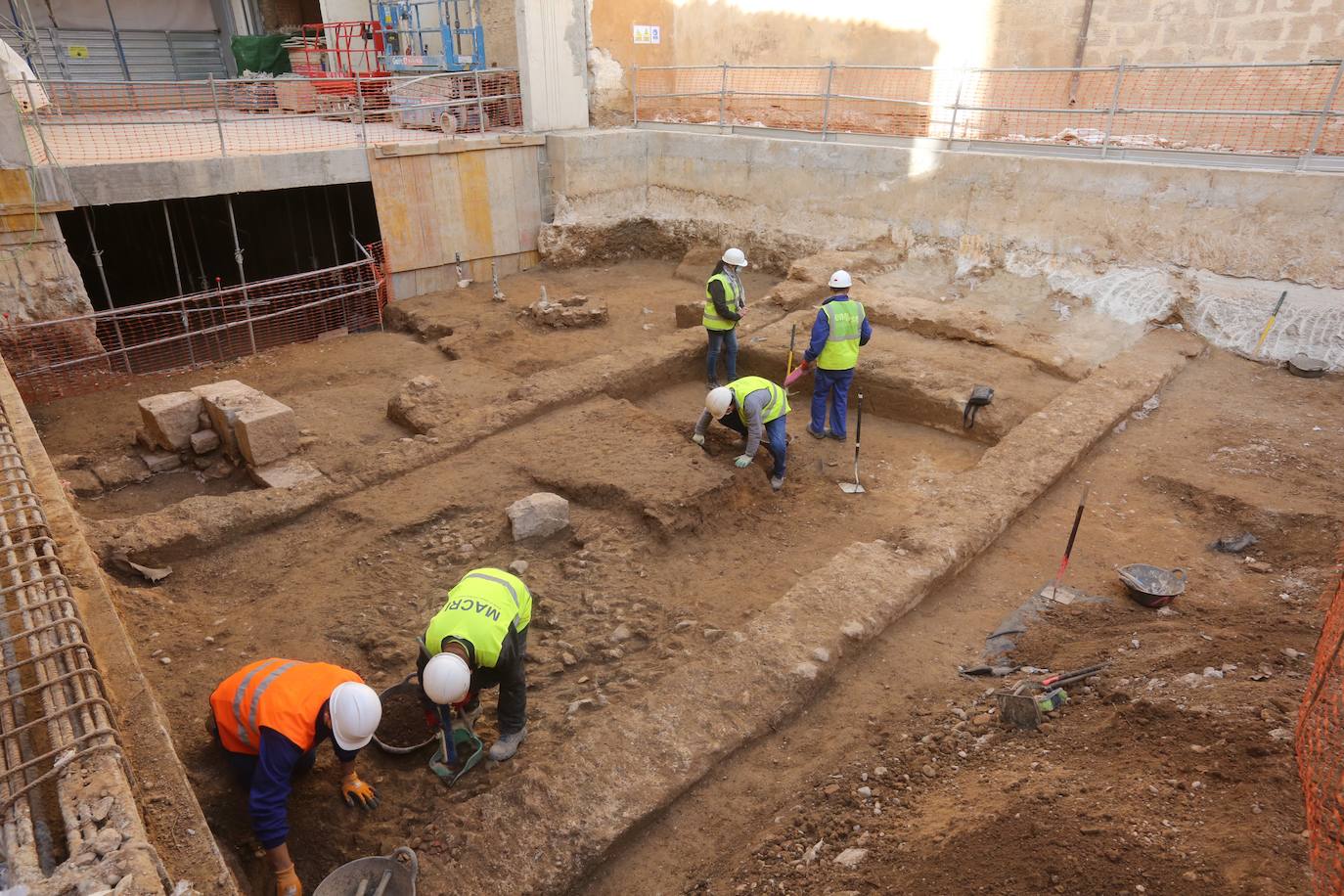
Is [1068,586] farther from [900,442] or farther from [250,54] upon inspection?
[250,54]

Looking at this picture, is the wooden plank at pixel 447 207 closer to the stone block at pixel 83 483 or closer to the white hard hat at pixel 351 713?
the stone block at pixel 83 483

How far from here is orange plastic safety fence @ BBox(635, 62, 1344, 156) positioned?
1005 cm

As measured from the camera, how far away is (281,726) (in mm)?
3381

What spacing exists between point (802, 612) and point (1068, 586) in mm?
1959

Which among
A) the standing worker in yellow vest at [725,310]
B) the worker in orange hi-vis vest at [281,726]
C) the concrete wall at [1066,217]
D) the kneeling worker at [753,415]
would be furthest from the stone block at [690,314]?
the worker in orange hi-vis vest at [281,726]

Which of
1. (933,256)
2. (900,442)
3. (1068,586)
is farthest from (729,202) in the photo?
(1068,586)

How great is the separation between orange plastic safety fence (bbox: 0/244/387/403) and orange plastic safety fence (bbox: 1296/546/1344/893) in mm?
10197

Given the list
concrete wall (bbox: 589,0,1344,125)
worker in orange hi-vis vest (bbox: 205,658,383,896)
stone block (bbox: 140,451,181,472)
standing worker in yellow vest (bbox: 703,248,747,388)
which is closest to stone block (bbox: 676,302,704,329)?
standing worker in yellow vest (bbox: 703,248,747,388)

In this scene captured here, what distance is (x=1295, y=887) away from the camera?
100 inches

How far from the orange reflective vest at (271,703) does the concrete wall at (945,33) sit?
1300 cm

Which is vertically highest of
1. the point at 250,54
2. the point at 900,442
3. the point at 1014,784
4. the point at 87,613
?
the point at 250,54

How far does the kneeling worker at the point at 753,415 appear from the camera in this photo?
657cm

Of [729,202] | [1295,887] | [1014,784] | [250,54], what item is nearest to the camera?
[1295,887]

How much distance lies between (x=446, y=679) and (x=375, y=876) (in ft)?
2.66
